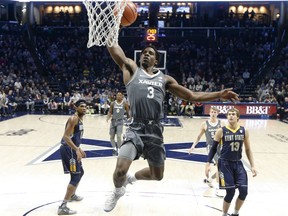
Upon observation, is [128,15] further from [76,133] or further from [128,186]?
[128,186]

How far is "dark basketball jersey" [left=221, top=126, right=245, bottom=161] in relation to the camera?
5.42m

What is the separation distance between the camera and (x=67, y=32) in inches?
1097

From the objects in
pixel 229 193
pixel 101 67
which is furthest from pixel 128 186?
pixel 101 67

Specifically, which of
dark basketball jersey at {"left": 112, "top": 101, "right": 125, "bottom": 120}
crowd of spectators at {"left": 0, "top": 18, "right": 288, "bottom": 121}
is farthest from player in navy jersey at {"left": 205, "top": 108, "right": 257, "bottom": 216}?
crowd of spectators at {"left": 0, "top": 18, "right": 288, "bottom": 121}

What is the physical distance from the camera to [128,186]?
7336 mm

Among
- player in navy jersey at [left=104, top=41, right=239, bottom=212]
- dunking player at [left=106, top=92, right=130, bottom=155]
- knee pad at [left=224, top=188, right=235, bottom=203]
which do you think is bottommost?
knee pad at [left=224, top=188, right=235, bottom=203]

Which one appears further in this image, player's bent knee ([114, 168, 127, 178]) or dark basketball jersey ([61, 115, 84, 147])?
dark basketball jersey ([61, 115, 84, 147])

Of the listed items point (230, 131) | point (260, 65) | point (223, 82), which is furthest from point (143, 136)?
point (260, 65)

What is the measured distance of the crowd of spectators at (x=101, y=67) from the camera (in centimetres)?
2106

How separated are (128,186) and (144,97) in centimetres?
330

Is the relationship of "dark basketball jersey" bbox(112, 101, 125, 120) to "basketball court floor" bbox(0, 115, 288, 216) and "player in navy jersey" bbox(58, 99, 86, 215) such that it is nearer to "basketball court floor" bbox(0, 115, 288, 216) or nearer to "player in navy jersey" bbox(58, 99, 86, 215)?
"basketball court floor" bbox(0, 115, 288, 216)

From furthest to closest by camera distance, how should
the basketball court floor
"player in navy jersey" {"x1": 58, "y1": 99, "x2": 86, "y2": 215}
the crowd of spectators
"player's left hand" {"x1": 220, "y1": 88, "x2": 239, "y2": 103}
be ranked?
the crowd of spectators, the basketball court floor, "player in navy jersey" {"x1": 58, "y1": 99, "x2": 86, "y2": 215}, "player's left hand" {"x1": 220, "y1": 88, "x2": 239, "y2": 103}

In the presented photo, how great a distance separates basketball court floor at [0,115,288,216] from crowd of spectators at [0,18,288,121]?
303 inches

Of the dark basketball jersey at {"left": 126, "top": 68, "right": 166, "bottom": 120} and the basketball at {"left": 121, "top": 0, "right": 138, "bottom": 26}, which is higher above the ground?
the basketball at {"left": 121, "top": 0, "right": 138, "bottom": 26}
